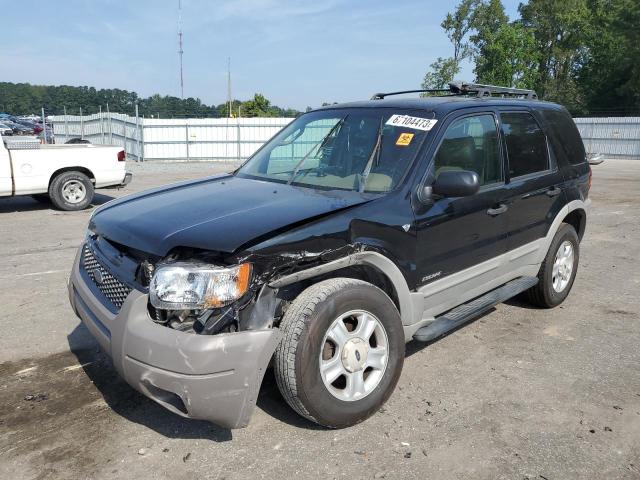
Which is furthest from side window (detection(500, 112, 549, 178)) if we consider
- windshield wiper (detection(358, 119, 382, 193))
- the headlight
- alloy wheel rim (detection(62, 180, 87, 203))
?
alloy wheel rim (detection(62, 180, 87, 203))

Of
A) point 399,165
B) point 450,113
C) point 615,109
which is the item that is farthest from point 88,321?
point 615,109

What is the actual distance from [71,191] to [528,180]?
29.9 feet

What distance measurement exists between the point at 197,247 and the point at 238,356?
567 mm

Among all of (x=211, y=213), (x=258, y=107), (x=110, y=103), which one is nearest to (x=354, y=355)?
(x=211, y=213)

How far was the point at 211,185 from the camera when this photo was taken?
4.10 meters

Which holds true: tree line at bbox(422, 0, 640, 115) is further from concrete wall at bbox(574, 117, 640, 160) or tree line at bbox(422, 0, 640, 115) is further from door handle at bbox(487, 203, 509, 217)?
door handle at bbox(487, 203, 509, 217)

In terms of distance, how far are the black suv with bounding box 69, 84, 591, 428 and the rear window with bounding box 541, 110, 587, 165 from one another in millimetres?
165

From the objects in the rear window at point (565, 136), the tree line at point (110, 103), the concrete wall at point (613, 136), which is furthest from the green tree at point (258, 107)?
the rear window at point (565, 136)

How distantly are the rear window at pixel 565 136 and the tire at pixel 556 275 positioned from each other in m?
0.66

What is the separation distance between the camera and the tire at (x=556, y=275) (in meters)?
4.93

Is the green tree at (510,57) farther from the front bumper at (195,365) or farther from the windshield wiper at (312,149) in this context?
the front bumper at (195,365)

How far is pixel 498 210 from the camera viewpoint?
411cm

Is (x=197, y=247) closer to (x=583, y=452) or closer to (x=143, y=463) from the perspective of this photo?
(x=143, y=463)

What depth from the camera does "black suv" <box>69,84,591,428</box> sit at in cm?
266
